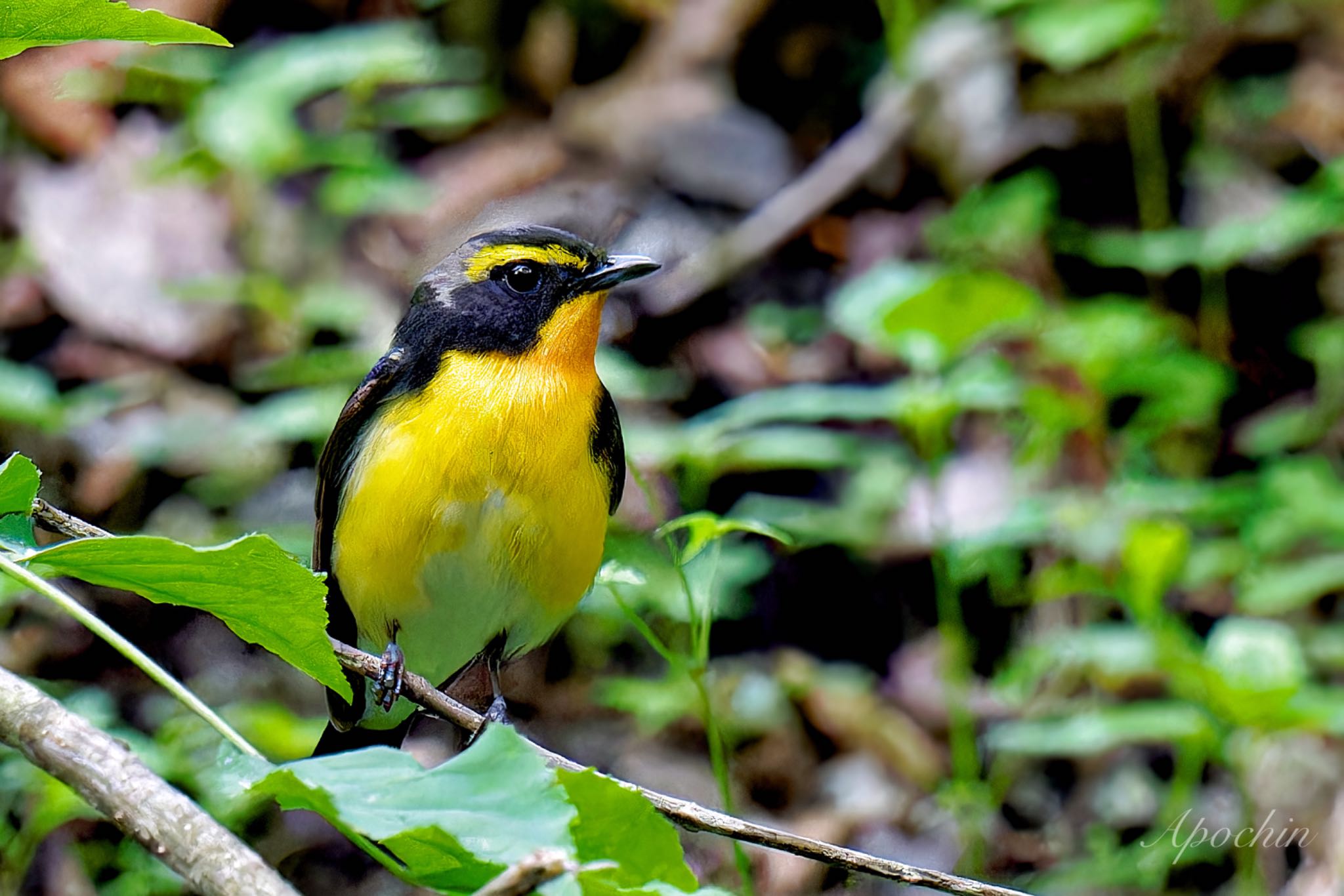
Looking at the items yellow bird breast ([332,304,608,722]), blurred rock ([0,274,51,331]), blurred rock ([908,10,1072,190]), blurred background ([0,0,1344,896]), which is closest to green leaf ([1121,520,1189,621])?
blurred background ([0,0,1344,896])

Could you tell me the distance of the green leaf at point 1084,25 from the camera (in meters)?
5.96

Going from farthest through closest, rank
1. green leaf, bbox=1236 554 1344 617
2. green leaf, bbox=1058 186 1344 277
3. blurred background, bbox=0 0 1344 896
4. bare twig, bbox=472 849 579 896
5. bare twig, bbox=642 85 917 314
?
bare twig, bbox=642 85 917 314 → green leaf, bbox=1058 186 1344 277 → green leaf, bbox=1236 554 1344 617 → blurred background, bbox=0 0 1344 896 → bare twig, bbox=472 849 579 896

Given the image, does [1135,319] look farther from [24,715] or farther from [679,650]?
Result: [24,715]

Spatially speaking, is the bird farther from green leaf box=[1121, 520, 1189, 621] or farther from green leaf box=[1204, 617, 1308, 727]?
green leaf box=[1204, 617, 1308, 727]

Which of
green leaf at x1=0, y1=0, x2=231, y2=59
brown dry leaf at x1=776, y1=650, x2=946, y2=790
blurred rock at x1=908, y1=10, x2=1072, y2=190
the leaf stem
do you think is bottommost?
brown dry leaf at x1=776, y1=650, x2=946, y2=790

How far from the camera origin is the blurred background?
14.3 ft

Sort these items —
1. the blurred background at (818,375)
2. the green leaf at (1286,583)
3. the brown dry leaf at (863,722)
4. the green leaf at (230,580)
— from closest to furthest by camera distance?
the green leaf at (230,580) < the blurred background at (818,375) < the green leaf at (1286,583) < the brown dry leaf at (863,722)

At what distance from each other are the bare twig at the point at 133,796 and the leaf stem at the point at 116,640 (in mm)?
86

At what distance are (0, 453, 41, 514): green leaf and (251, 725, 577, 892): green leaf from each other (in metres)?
0.43

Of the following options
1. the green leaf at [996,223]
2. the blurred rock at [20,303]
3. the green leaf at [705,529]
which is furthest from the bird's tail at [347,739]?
the green leaf at [996,223]

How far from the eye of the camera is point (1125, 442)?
19.5 feet

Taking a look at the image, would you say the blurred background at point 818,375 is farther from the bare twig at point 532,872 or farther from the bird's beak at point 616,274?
the bare twig at point 532,872

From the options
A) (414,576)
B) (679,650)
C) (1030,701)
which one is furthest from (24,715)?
(1030,701)

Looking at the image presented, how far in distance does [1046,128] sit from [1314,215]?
1751 millimetres
